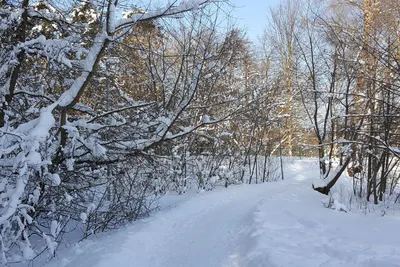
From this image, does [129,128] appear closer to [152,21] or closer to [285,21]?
[152,21]

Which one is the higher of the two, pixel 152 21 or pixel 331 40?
pixel 331 40

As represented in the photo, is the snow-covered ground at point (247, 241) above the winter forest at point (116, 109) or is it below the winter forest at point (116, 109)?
below

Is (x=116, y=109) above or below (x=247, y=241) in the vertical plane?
above

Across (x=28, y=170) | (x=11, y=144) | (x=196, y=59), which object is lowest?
(x=28, y=170)

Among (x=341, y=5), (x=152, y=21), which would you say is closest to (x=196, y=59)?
(x=152, y=21)

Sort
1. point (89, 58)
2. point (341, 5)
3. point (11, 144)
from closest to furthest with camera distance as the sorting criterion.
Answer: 1. point (11, 144)
2. point (89, 58)
3. point (341, 5)

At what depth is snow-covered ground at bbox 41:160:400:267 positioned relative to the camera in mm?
4053

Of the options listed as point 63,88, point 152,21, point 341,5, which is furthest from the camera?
point 341,5

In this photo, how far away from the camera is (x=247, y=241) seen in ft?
16.3

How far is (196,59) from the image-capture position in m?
7.20

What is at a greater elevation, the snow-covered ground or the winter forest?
the winter forest

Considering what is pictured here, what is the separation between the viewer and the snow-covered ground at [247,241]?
4053mm

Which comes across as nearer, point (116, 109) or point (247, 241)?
point (247, 241)

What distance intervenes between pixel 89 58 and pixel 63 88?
4.83 feet
